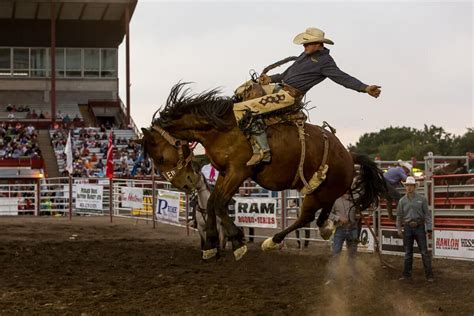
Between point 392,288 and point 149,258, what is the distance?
4953 millimetres

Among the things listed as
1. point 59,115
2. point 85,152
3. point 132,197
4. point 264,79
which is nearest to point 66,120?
point 59,115

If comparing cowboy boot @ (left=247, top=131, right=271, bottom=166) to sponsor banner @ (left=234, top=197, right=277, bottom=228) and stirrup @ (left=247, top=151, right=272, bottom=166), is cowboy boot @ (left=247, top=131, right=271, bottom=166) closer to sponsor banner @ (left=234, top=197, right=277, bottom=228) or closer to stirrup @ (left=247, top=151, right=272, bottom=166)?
stirrup @ (left=247, top=151, right=272, bottom=166)

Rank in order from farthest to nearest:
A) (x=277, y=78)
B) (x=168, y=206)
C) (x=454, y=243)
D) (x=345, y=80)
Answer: (x=168, y=206) → (x=454, y=243) → (x=277, y=78) → (x=345, y=80)

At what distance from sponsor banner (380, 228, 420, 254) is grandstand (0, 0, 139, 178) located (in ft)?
103

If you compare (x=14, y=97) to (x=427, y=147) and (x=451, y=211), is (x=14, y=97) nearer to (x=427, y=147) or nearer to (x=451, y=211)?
(x=427, y=147)

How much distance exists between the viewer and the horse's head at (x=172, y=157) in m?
7.52

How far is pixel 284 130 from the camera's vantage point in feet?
24.9

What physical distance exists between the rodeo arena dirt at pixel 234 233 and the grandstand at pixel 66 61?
18.3 m

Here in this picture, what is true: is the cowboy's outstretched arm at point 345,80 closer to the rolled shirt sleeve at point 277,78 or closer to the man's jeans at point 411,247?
the rolled shirt sleeve at point 277,78

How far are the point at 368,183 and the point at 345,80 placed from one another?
1806 mm

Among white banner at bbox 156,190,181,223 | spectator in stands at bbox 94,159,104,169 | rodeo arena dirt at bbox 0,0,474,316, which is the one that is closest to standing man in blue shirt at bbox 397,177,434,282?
rodeo arena dirt at bbox 0,0,474,316

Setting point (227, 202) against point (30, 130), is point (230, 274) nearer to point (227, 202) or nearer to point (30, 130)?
point (227, 202)

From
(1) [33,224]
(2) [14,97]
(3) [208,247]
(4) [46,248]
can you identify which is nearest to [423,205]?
(3) [208,247]

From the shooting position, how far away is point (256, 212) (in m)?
16.9
